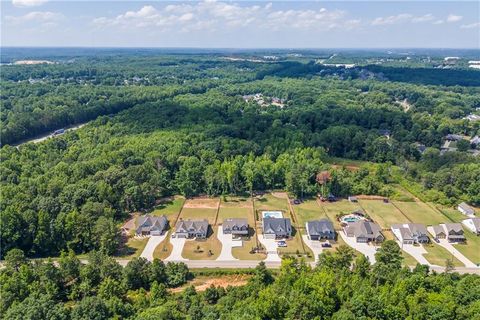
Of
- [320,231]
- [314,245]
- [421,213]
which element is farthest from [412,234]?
[314,245]

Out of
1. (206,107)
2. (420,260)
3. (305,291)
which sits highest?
(206,107)

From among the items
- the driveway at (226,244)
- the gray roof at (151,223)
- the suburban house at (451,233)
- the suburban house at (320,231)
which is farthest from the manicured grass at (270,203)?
the suburban house at (451,233)

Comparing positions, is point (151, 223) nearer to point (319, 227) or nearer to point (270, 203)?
point (270, 203)

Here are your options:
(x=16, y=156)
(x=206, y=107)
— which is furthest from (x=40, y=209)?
(x=206, y=107)

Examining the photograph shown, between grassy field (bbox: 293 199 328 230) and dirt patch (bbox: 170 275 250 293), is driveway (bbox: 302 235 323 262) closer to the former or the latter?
grassy field (bbox: 293 199 328 230)

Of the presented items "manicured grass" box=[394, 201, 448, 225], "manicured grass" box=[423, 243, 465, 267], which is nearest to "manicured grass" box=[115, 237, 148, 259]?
"manicured grass" box=[423, 243, 465, 267]

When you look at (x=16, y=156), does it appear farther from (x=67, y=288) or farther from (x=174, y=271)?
(x=174, y=271)
